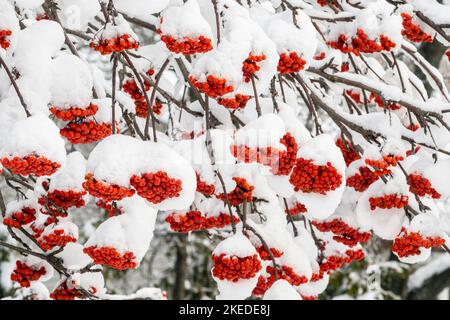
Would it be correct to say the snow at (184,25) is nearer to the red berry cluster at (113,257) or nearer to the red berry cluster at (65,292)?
the red berry cluster at (113,257)

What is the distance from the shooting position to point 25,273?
3197mm

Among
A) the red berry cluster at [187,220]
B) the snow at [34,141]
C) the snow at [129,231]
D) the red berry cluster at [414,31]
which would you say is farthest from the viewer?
the red berry cluster at [414,31]

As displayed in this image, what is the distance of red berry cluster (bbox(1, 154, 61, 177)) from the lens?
182 cm

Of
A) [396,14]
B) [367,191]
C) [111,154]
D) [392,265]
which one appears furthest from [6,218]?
[392,265]

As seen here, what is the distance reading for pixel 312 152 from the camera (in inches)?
86.3

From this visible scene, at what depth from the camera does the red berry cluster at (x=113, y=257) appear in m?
2.19

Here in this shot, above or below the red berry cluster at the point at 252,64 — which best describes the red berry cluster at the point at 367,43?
above

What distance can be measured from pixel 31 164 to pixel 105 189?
24 centimetres

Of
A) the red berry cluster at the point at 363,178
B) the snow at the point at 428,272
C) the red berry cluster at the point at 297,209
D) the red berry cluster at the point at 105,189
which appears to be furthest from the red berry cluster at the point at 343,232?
the snow at the point at 428,272

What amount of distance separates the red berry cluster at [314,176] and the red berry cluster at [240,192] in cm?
26

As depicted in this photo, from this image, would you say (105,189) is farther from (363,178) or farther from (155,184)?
(363,178)

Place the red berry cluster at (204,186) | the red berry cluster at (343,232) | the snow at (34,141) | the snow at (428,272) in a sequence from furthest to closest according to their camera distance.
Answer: the snow at (428,272), the red berry cluster at (343,232), the red berry cluster at (204,186), the snow at (34,141)

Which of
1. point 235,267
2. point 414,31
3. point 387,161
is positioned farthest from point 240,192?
point 414,31

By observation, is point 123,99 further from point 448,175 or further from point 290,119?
point 448,175
